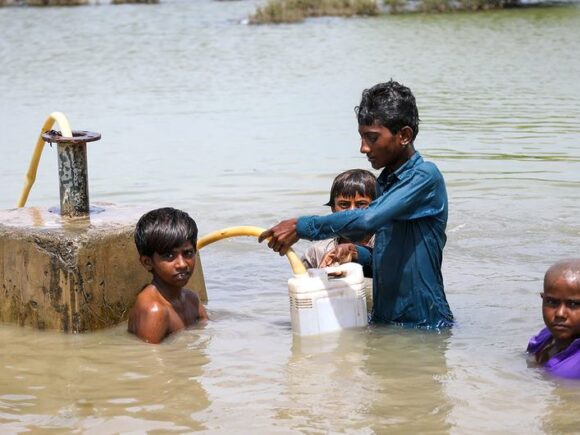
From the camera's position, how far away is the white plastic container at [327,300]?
192 inches

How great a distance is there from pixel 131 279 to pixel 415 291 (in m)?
1.47

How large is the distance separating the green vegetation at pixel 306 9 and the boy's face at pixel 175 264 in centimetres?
2422

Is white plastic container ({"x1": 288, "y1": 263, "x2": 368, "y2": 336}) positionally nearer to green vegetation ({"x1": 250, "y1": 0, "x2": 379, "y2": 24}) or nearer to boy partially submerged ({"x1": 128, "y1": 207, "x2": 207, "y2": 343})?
boy partially submerged ({"x1": 128, "y1": 207, "x2": 207, "y2": 343})

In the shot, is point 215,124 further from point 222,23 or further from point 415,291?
point 222,23

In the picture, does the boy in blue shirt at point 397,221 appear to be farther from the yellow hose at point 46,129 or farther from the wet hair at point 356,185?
the yellow hose at point 46,129

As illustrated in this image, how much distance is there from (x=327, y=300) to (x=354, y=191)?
3.04ft

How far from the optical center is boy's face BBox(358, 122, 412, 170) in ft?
15.7

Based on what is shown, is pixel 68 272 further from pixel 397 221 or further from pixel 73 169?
pixel 397 221

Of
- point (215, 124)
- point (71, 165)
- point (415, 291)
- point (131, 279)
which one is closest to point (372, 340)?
point (415, 291)

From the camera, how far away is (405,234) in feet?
16.0

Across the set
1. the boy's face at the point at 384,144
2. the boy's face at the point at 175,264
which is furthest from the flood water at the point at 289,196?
the boy's face at the point at 384,144

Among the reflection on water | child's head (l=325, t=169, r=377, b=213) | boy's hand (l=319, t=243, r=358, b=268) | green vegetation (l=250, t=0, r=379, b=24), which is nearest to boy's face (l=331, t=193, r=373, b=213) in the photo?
child's head (l=325, t=169, r=377, b=213)

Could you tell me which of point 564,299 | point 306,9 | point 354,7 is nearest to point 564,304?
point 564,299

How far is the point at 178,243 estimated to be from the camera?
16.3 ft
